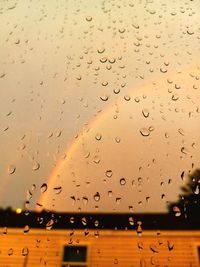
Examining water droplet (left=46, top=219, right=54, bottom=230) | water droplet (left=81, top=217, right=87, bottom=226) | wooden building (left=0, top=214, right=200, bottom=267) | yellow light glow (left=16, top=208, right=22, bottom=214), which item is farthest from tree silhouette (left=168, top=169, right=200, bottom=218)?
yellow light glow (left=16, top=208, right=22, bottom=214)

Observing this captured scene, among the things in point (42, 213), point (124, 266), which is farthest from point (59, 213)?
point (124, 266)

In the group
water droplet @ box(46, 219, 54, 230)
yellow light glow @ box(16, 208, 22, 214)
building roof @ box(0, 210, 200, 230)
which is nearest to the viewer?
water droplet @ box(46, 219, 54, 230)

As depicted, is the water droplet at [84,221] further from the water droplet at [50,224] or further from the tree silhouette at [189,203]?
the tree silhouette at [189,203]

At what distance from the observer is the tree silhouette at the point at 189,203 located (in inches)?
119

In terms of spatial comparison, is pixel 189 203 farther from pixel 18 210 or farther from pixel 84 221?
pixel 18 210

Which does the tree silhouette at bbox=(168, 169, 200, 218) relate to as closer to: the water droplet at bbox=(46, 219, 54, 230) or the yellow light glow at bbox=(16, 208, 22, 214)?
the water droplet at bbox=(46, 219, 54, 230)

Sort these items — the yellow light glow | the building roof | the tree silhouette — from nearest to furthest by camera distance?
the building roof, the yellow light glow, the tree silhouette

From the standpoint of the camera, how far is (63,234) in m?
3.75

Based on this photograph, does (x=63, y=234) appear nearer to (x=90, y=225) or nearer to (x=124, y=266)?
(x=90, y=225)

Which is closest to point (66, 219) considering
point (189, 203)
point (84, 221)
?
point (84, 221)

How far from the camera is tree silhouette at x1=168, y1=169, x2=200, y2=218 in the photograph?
3014 mm

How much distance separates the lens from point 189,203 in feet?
12.9

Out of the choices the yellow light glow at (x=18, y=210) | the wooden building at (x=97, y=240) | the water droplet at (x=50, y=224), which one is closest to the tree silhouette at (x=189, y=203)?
the wooden building at (x=97, y=240)

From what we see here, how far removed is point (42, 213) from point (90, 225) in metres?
0.42
